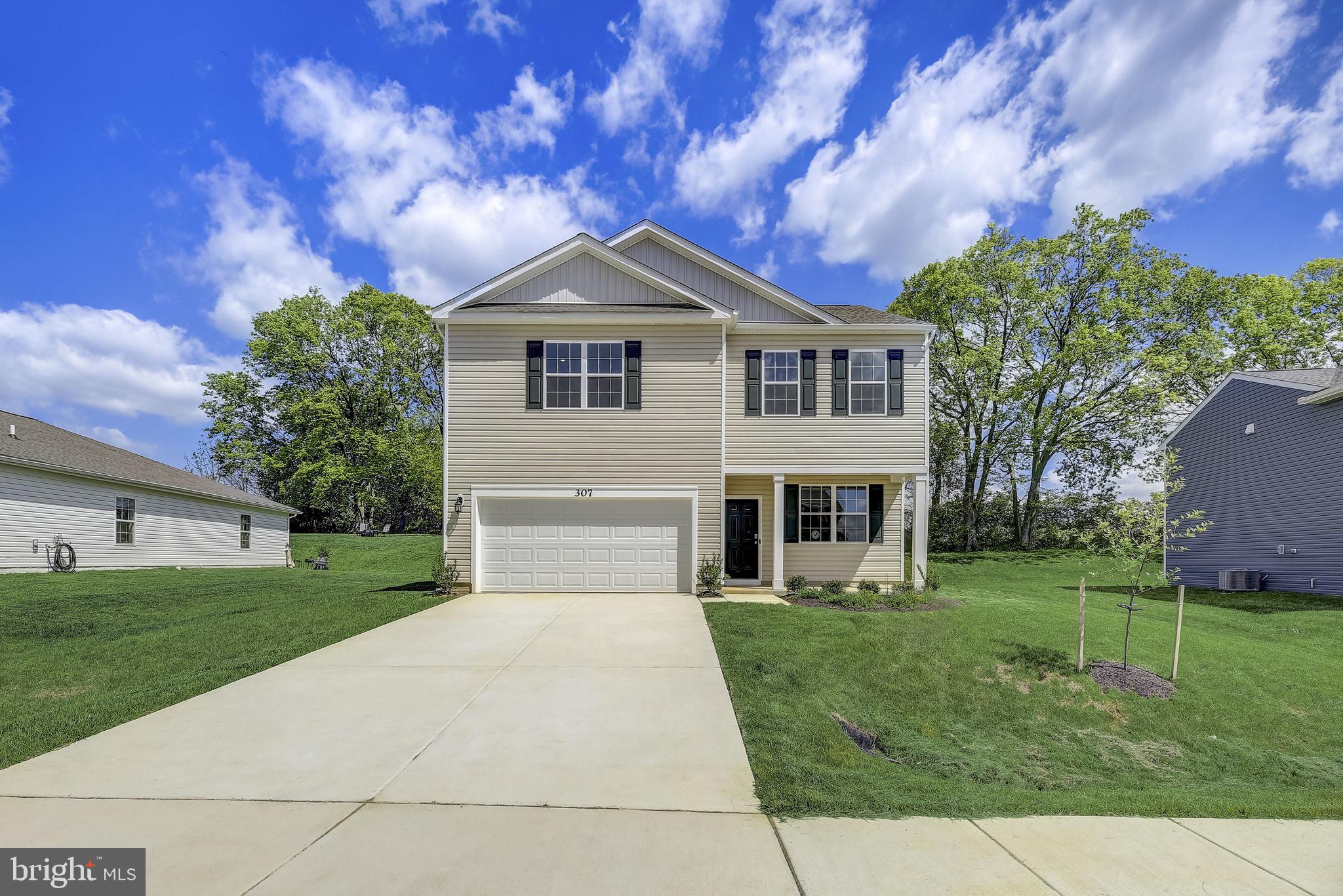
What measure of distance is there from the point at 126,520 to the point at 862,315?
881 inches

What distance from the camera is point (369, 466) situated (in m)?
33.2

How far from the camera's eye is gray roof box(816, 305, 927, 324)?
15.0 metres

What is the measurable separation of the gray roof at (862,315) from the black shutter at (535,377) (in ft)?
21.6

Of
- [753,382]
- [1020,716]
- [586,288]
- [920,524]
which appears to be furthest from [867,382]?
[1020,716]

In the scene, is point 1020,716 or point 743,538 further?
point 743,538

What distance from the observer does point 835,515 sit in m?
15.1

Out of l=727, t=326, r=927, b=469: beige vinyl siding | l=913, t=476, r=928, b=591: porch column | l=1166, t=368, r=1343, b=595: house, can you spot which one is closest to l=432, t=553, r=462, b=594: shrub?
l=727, t=326, r=927, b=469: beige vinyl siding

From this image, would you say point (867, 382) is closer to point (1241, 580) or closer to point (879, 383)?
point (879, 383)

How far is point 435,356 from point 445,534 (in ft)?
81.7

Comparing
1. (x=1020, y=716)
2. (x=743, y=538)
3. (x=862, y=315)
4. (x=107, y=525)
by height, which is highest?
(x=862, y=315)

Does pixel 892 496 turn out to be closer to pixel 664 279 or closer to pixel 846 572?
pixel 846 572

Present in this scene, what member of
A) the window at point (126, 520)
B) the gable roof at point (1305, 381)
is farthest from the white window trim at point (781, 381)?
the window at point (126, 520)

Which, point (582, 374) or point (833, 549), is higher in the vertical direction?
point (582, 374)

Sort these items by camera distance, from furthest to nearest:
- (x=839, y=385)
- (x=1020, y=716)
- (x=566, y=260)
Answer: (x=839, y=385)
(x=566, y=260)
(x=1020, y=716)
